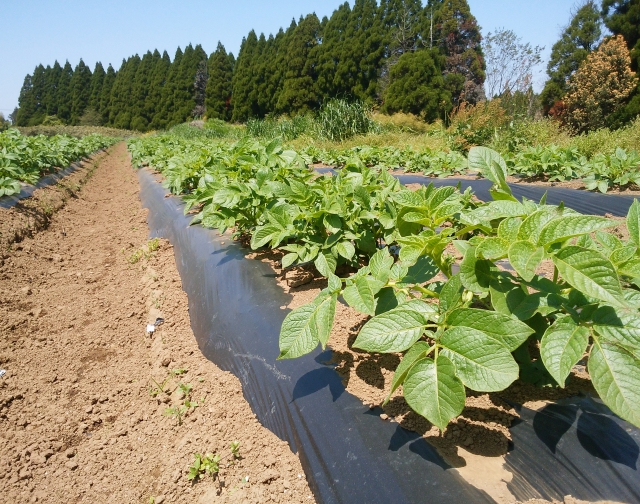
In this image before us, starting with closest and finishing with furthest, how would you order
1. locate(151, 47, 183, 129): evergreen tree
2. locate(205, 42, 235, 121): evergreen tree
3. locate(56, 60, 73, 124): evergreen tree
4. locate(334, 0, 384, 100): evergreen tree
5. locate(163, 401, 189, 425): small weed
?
1. locate(163, 401, 189, 425): small weed
2. locate(334, 0, 384, 100): evergreen tree
3. locate(205, 42, 235, 121): evergreen tree
4. locate(151, 47, 183, 129): evergreen tree
5. locate(56, 60, 73, 124): evergreen tree

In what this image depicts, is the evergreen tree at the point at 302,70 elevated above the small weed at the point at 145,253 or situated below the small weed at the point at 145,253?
above

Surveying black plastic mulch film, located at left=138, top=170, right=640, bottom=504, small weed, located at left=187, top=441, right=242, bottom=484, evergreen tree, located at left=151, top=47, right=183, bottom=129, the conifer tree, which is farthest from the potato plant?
evergreen tree, located at left=151, top=47, right=183, bottom=129

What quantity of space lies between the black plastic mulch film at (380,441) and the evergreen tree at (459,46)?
25.8 meters

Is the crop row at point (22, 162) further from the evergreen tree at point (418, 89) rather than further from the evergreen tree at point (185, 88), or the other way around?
the evergreen tree at point (185, 88)

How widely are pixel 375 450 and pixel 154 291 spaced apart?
7.94ft

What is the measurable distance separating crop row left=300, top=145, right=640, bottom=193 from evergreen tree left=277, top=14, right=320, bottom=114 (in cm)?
2261

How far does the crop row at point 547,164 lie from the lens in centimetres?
455

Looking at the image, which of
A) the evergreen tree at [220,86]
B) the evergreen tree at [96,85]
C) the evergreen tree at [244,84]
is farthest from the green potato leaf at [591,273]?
the evergreen tree at [96,85]

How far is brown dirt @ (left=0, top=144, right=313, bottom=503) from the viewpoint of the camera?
1.48 metres

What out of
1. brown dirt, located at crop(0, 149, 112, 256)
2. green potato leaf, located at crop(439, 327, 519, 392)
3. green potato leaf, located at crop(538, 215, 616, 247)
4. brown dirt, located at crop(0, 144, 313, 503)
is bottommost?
brown dirt, located at crop(0, 144, 313, 503)

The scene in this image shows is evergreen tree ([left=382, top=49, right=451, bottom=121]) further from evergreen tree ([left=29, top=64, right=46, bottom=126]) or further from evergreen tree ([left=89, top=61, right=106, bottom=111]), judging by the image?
evergreen tree ([left=29, top=64, right=46, bottom=126])

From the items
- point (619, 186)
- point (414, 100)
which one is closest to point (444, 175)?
point (619, 186)

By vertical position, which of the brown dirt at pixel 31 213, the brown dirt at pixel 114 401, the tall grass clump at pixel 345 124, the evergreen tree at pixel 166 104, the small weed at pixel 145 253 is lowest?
the brown dirt at pixel 114 401

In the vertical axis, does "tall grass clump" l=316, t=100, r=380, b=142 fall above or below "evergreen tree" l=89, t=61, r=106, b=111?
below
